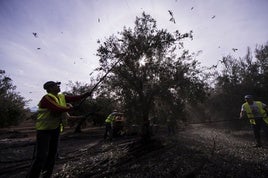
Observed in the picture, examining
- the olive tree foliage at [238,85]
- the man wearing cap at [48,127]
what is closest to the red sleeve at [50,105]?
the man wearing cap at [48,127]

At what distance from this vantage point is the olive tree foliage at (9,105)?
18.1 metres

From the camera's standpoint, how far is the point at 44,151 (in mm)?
3891

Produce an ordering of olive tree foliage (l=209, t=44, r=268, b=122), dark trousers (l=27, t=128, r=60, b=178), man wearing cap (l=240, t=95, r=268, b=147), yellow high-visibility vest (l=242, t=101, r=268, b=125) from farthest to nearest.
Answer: olive tree foliage (l=209, t=44, r=268, b=122) → man wearing cap (l=240, t=95, r=268, b=147) → yellow high-visibility vest (l=242, t=101, r=268, b=125) → dark trousers (l=27, t=128, r=60, b=178)

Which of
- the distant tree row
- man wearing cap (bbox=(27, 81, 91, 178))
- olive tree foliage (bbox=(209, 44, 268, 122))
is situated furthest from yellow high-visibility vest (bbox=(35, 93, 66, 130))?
olive tree foliage (bbox=(209, 44, 268, 122))

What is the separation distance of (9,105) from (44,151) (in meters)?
17.6

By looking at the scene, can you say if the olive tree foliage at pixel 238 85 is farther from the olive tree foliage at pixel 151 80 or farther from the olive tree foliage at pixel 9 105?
the olive tree foliage at pixel 9 105

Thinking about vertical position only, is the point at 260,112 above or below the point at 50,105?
below

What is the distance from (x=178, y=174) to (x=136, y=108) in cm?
395

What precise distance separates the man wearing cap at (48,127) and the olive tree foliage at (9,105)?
16.5 meters

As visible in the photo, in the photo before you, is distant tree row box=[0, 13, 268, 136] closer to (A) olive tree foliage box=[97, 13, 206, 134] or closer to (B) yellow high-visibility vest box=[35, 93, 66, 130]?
(A) olive tree foliage box=[97, 13, 206, 134]

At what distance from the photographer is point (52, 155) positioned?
4363 millimetres

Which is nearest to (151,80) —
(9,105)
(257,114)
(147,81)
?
(147,81)

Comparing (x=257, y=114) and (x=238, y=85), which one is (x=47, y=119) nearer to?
(x=257, y=114)

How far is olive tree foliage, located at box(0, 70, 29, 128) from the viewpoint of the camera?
1814 centimetres
